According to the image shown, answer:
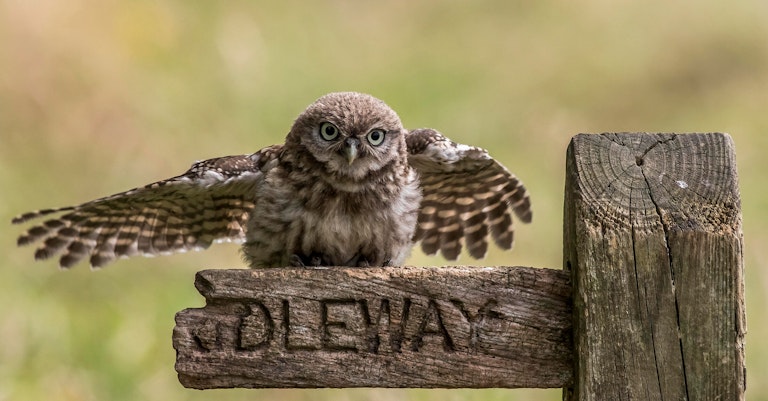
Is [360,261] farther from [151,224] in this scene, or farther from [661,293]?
[661,293]

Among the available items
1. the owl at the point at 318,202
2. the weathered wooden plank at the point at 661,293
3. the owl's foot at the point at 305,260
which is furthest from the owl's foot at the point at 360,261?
the weathered wooden plank at the point at 661,293

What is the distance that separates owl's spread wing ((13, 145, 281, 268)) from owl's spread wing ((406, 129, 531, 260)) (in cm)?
61

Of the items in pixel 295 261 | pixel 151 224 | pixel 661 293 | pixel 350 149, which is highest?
pixel 350 149

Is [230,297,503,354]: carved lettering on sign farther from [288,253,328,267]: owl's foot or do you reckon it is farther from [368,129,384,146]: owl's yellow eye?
[368,129,384,146]: owl's yellow eye

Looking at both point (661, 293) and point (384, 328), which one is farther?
point (384, 328)

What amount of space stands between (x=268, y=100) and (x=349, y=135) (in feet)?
10.8

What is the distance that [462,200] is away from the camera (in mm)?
4445

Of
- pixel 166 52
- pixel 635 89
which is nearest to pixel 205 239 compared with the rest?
pixel 166 52

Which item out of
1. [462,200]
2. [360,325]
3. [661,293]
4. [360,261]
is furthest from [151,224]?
[661,293]

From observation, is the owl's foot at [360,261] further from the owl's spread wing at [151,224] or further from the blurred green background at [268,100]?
the blurred green background at [268,100]

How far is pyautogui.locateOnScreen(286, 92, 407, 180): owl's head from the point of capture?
386cm

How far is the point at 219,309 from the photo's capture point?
2.58 metres

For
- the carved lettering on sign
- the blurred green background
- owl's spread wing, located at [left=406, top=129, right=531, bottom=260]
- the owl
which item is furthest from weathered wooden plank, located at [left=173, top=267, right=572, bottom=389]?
the blurred green background

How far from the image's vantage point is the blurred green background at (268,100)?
5.26m
